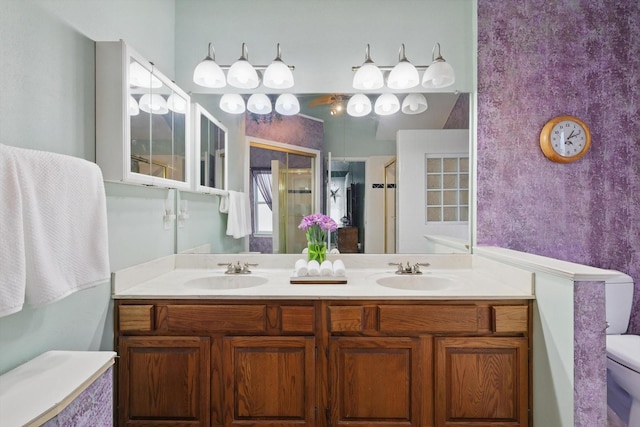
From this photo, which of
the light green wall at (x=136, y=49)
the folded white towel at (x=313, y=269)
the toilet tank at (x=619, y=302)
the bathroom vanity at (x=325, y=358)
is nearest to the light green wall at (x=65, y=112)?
the light green wall at (x=136, y=49)

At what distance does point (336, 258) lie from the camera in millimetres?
2023

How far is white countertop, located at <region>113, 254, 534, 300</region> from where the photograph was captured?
146 cm

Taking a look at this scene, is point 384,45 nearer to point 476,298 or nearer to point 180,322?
point 476,298

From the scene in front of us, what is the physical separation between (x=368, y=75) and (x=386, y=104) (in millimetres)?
211

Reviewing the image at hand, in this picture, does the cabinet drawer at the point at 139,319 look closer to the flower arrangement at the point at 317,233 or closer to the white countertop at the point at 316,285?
the white countertop at the point at 316,285

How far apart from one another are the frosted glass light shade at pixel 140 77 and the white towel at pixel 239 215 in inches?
30.8

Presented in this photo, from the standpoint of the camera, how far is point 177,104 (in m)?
1.76

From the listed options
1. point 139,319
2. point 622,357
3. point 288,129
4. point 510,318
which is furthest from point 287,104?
point 622,357

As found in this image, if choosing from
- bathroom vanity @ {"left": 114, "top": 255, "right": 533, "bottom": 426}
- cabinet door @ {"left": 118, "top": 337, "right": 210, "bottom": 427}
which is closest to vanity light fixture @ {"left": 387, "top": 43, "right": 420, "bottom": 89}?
bathroom vanity @ {"left": 114, "top": 255, "right": 533, "bottom": 426}

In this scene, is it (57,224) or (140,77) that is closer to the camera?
(57,224)

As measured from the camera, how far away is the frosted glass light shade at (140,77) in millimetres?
1406

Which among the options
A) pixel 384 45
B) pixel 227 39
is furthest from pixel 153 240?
pixel 384 45

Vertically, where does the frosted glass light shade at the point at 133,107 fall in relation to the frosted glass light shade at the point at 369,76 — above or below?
below

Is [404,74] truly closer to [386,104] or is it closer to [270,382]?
[386,104]
